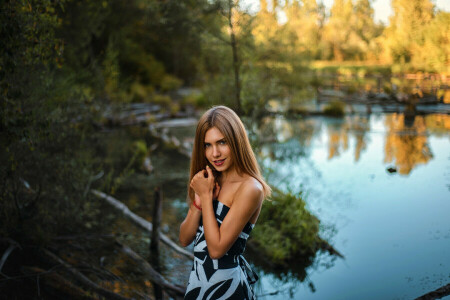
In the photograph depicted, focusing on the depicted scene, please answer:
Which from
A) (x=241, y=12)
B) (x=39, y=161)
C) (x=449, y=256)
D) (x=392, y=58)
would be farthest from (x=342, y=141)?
(x=39, y=161)

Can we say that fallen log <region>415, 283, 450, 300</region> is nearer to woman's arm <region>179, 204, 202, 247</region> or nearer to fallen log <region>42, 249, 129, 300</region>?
woman's arm <region>179, 204, 202, 247</region>

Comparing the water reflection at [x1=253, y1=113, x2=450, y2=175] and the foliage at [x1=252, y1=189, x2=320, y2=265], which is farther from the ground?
the water reflection at [x1=253, y1=113, x2=450, y2=175]

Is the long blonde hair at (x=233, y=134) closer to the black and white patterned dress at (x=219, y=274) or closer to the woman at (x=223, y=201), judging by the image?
the woman at (x=223, y=201)

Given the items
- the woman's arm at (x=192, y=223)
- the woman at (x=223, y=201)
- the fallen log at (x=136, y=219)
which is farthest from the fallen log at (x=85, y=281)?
the woman at (x=223, y=201)

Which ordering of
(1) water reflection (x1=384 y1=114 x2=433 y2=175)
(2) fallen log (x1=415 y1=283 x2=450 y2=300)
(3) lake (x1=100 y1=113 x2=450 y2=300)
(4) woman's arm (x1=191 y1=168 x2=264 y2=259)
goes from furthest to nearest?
(1) water reflection (x1=384 y1=114 x2=433 y2=175) < (3) lake (x1=100 y1=113 x2=450 y2=300) < (2) fallen log (x1=415 y1=283 x2=450 y2=300) < (4) woman's arm (x1=191 y1=168 x2=264 y2=259)

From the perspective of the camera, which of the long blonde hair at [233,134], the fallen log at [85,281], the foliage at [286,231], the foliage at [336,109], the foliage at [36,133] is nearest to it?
the long blonde hair at [233,134]

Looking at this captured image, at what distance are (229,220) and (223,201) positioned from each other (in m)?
0.14

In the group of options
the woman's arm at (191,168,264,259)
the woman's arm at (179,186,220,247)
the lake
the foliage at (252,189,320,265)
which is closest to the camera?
the woman's arm at (191,168,264,259)

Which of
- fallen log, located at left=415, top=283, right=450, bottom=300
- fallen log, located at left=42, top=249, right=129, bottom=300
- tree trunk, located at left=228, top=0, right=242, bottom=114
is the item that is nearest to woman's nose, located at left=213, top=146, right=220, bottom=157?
fallen log, located at left=415, top=283, right=450, bottom=300

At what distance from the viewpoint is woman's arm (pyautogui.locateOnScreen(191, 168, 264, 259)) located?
180 centimetres

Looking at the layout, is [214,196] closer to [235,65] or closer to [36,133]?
[36,133]

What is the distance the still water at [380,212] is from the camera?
493 cm

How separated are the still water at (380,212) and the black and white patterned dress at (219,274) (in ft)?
9.95

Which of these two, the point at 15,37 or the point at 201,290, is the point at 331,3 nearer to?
the point at 15,37
